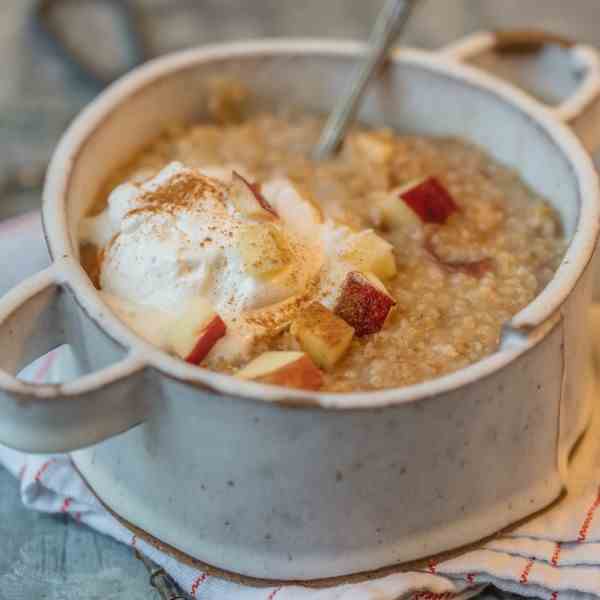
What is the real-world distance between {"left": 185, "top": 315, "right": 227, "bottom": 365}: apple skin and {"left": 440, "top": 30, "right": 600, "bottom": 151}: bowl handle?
2.23ft

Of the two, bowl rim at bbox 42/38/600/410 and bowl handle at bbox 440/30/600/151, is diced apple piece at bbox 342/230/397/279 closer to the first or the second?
bowl rim at bbox 42/38/600/410

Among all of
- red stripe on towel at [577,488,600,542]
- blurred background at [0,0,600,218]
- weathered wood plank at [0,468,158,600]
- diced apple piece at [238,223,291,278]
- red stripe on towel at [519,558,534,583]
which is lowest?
weathered wood plank at [0,468,158,600]

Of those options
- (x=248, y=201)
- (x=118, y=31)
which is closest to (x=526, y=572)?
(x=248, y=201)

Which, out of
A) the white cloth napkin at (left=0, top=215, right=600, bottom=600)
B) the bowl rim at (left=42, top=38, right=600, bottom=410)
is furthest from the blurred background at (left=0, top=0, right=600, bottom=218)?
the white cloth napkin at (left=0, top=215, right=600, bottom=600)

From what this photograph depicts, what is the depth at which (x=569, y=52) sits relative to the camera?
1940 millimetres

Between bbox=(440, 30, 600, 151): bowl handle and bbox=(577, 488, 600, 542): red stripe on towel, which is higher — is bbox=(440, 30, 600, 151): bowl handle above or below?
above

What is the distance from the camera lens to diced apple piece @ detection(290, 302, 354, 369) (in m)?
1.40

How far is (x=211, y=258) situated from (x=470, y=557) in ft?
1.65

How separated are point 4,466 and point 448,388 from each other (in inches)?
28.3

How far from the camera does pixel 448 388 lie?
1.27m

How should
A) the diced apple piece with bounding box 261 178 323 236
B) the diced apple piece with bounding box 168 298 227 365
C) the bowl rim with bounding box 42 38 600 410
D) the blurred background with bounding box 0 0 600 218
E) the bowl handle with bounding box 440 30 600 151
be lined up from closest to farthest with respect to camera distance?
the bowl rim with bounding box 42 38 600 410, the diced apple piece with bounding box 168 298 227 365, the diced apple piece with bounding box 261 178 323 236, the bowl handle with bounding box 440 30 600 151, the blurred background with bounding box 0 0 600 218

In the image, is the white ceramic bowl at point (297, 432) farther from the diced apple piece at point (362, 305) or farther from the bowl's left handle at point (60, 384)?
the diced apple piece at point (362, 305)

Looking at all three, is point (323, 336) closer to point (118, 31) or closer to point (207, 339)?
point (207, 339)

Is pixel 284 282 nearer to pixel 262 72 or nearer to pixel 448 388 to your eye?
pixel 448 388
